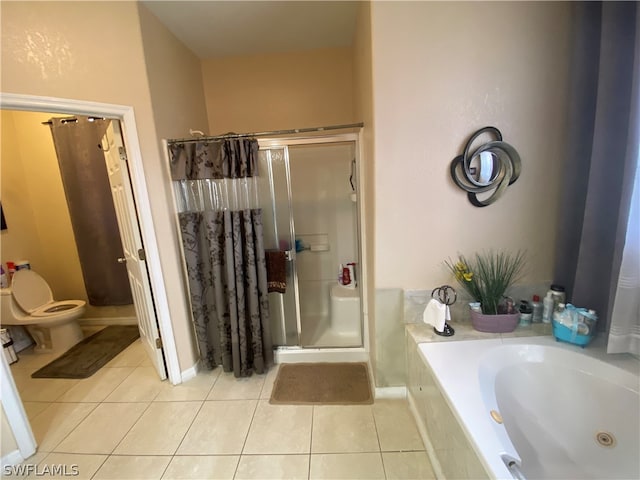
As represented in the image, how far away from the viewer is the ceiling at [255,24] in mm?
1739

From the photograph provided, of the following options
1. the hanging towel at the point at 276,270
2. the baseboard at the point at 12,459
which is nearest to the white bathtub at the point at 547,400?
the hanging towel at the point at 276,270

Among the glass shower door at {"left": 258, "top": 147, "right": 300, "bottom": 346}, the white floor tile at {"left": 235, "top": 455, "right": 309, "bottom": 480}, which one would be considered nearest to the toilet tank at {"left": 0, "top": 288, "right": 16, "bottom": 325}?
the glass shower door at {"left": 258, "top": 147, "right": 300, "bottom": 346}

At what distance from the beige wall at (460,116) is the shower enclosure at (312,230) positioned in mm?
521

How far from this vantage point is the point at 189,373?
2.05 metres

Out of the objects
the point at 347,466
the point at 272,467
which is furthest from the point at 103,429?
the point at 347,466

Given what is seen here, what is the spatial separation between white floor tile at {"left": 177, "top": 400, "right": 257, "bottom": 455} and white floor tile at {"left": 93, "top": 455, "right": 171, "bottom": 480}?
0.35 feet

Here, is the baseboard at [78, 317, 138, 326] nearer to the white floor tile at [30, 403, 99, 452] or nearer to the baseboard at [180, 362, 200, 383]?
the white floor tile at [30, 403, 99, 452]

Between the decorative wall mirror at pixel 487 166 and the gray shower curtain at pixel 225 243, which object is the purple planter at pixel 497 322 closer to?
the decorative wall mirror at pixel 487 166

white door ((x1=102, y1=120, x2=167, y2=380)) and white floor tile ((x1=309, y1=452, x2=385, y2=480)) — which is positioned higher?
white door ((x1=102, y1=120, x2=167, y2=380))

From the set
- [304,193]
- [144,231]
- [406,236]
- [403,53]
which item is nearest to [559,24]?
[403,53]

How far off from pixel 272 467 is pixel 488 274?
1596mm

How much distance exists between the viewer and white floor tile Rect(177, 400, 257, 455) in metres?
1.48

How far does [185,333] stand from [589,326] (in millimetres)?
2475

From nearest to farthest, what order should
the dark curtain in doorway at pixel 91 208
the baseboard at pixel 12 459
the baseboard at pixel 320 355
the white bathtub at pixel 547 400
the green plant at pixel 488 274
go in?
the white bathtub at pixel 547 400 < the baseboard at pixel 12 459 < the green plant at pixel 488 274 < the baseboard at pixel 320 355 < the dark curtain in doorway at pixel 91 208
